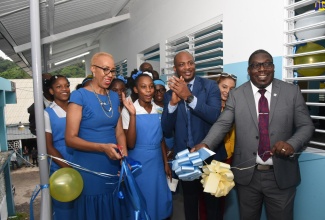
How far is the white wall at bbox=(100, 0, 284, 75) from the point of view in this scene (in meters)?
2.59

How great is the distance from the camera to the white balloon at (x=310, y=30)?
7.53 feet

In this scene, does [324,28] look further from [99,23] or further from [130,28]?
[99,23]

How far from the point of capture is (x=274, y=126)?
198cm

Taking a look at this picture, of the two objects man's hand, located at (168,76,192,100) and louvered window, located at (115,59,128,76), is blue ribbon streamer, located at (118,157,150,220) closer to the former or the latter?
man's hand, located at (168,76,192,100)

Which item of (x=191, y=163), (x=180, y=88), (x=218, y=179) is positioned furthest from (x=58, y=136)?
(x=218, y=179)

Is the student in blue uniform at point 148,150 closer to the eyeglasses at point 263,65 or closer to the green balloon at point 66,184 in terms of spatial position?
the green balloon at point 66,184

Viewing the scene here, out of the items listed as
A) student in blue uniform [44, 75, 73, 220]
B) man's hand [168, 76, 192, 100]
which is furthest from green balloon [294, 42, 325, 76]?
student in blue uniform [44, 75, 73, 220]

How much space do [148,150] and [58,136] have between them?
0.86 meters

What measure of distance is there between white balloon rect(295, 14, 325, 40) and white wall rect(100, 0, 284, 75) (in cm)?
16

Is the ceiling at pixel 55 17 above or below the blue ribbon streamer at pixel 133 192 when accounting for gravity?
above

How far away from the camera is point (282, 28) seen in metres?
2.47

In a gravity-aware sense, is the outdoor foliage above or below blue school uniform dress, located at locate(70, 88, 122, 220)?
above

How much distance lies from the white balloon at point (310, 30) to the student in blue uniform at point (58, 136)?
235 cm

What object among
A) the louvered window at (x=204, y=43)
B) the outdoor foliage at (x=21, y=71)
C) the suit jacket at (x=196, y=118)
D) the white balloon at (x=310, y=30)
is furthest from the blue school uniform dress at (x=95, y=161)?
the outdoor foliage at (x=21, y=71)
